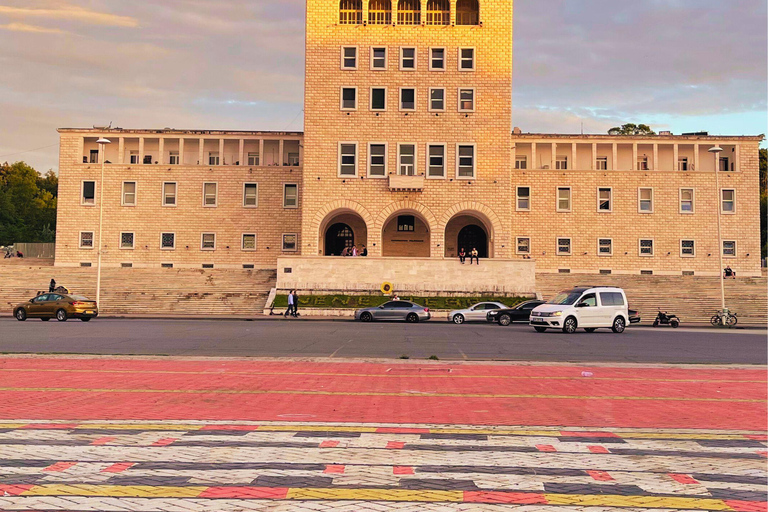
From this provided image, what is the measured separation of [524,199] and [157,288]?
96.6 ft

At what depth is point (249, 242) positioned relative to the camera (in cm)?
5812

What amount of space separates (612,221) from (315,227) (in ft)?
80.1

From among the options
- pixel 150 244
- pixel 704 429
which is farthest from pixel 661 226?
pixel 704 429

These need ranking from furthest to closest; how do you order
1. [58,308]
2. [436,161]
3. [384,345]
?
[436,161] → [58,308] → [384,345]

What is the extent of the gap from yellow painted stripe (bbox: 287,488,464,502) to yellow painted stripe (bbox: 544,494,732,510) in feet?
2.59

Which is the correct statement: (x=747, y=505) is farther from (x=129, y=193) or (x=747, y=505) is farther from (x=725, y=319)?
(x=129, y=193)

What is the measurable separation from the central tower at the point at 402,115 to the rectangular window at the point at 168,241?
13.4 metres

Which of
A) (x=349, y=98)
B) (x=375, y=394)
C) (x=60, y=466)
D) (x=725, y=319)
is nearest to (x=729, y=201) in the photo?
(x=725, y=319)

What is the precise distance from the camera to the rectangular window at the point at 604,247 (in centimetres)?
5781

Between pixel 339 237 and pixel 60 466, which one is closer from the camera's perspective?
pixel 60 466

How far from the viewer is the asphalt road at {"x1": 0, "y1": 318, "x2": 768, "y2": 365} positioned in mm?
17859

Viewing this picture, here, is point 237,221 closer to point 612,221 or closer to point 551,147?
point 551,147

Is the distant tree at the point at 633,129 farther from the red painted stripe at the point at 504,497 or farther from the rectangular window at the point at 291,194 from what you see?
the red painted stripe at the point at 504,497

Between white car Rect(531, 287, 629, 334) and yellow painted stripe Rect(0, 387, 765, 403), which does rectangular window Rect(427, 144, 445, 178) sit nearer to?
white car Rect(531, 287, 629, 334)
